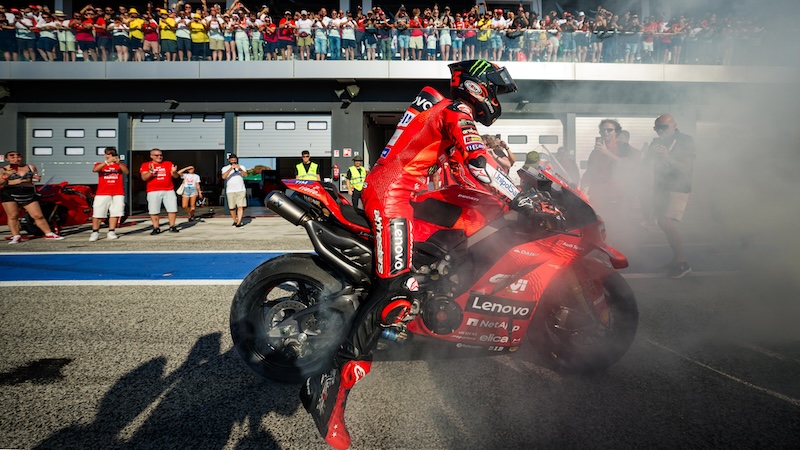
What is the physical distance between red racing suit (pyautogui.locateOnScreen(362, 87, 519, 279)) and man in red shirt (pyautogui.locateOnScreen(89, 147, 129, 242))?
27.5ft

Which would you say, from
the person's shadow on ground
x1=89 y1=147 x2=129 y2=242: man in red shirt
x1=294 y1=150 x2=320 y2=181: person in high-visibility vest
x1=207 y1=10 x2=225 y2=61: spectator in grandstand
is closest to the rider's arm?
the person's shadow on ground

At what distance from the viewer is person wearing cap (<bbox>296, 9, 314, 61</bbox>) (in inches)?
582

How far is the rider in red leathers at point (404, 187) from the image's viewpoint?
6.69ft

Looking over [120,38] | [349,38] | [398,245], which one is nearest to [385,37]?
[349,38]

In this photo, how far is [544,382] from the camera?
2.47m

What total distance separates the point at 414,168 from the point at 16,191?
31.8ft

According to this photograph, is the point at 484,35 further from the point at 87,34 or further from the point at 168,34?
the point at 87,34

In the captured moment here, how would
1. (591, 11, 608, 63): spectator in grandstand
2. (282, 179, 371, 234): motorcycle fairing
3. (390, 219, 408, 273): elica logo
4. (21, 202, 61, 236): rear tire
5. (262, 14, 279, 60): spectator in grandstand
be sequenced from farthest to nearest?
(262, 14, 279, 60): spectator in grandstand < (21, 202, 61, 236): rear tire < (591, 11, 608, 63): spectator in grandstand < (282, 179, 371, 234): motorcycle fairing < (390, 219, 408, 273): elica logo

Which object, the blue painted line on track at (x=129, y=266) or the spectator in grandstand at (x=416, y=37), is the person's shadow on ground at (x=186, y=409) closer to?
the blue painted line on track at (x=129, y=266)

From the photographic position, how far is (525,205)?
2.21 metres

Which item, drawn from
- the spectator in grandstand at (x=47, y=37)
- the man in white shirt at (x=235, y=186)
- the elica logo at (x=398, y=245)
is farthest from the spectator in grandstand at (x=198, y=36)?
the elica logo at (x=398, y=245)

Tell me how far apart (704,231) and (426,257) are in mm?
6441

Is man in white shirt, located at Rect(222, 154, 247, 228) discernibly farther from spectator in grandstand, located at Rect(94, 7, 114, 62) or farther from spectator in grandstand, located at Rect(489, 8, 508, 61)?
spectator in grandstand, located at Rect(94, 7, 114, 62)

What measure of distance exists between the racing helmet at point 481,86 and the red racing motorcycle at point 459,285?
53 cm
